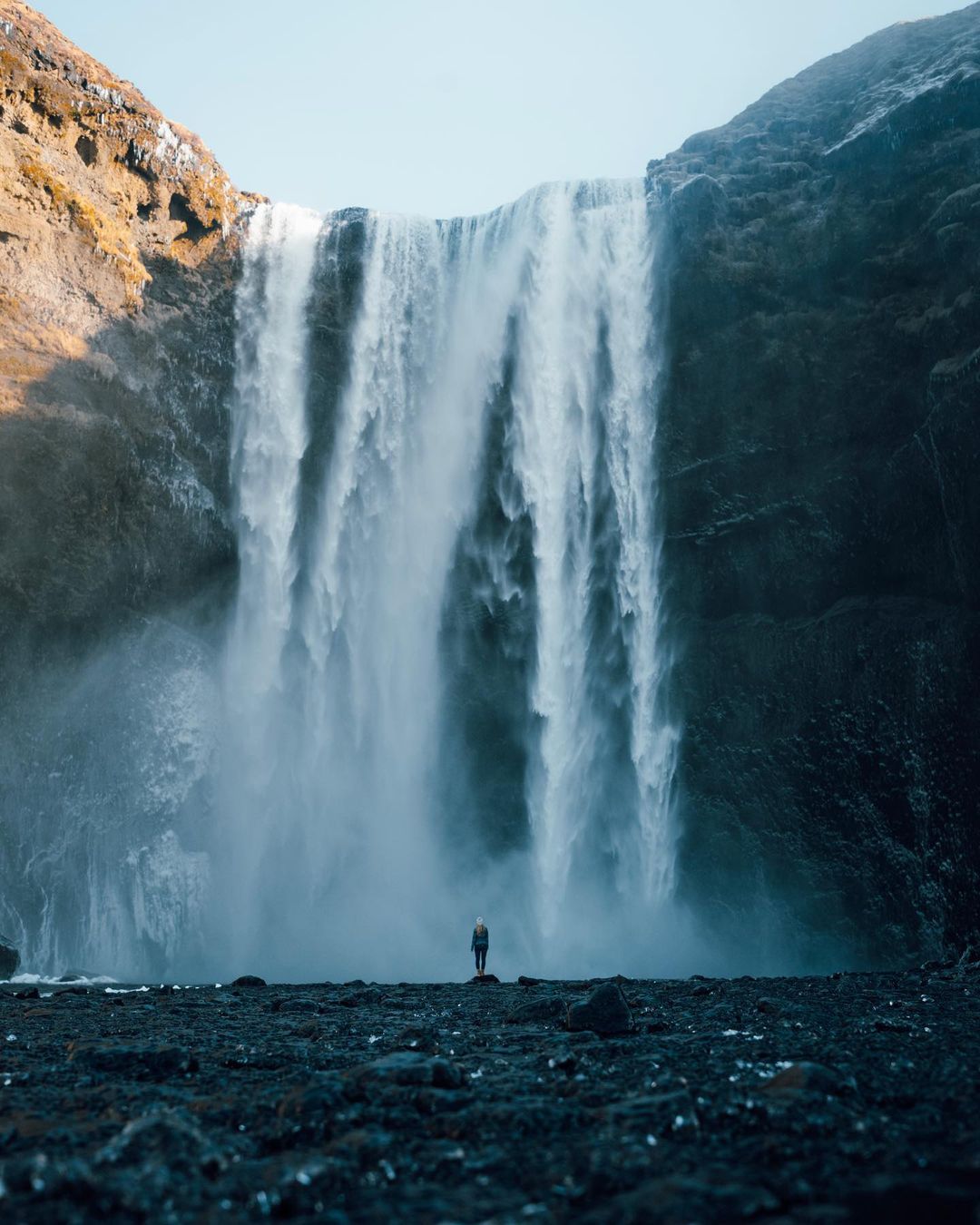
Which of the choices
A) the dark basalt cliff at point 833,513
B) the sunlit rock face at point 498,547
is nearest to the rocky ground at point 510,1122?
the dark basalt cliff at point 833,513

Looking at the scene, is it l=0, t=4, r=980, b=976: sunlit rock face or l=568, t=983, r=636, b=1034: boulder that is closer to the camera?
l=568, t=983, r=636, b=1034: boulder

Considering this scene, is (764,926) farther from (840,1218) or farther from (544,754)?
(840,1218)

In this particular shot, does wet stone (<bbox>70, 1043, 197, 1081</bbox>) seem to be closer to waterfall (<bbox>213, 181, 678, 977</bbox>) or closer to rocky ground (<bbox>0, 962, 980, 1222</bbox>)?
rocky ground (<bbox>0, 962, 980, 1222</bbox>)

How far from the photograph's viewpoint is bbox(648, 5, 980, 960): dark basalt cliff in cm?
2133

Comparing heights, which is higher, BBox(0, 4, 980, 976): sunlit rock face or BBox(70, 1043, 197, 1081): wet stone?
BBox(0, 4, 980, 976): sunlit rock face

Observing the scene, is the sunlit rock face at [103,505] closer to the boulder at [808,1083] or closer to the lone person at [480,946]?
the lone person at [480,946]

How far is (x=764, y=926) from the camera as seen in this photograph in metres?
23.0

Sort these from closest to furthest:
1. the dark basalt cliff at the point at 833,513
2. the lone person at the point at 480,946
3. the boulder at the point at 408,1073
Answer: the boulder at the point at 408,1073 < the lone person at the point at 480,946 < the dark basalt cliff at the point at 833,513

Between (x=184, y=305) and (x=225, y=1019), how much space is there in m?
22.2

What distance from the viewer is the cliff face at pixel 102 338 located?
23.1 m

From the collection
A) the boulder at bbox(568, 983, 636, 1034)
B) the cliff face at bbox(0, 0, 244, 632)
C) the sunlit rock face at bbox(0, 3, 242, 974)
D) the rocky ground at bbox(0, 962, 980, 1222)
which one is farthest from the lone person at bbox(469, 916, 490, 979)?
the cliff face at bbox(0, 0, 244, 632)

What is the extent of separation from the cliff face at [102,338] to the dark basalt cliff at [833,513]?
1339 centimetres

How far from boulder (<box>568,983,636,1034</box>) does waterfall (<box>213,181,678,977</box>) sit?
1580 centimetres

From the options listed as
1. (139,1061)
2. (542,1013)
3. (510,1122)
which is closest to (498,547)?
(542,1013)
